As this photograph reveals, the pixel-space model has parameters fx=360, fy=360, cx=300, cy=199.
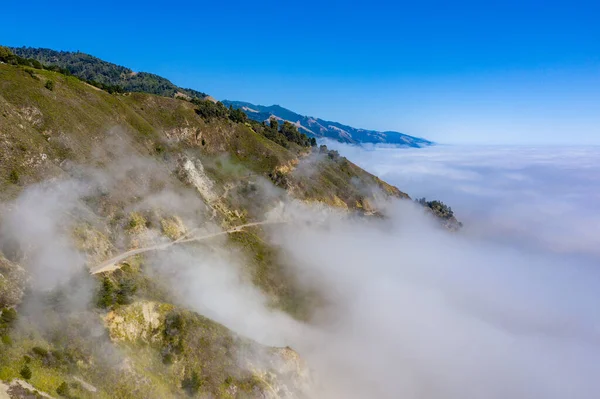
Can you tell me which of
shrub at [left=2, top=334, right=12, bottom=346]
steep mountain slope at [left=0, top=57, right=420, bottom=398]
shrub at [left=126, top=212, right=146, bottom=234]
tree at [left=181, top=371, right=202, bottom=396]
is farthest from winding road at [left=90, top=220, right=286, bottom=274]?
tree at [left=181, top=371, right=202, bottom=396]

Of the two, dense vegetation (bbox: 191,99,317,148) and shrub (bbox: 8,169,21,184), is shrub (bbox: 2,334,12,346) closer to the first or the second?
shrub (bbox: 8,169,21,184)

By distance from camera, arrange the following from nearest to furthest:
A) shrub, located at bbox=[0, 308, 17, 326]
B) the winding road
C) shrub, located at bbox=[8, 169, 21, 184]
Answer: shrub, located at bbox=[0, 308, 17, 326] < shrub, located at bbox=[8, 169, 21, 184] < the winding road

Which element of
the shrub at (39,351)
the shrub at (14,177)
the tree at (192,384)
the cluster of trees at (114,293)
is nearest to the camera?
the shrub at (39,351)

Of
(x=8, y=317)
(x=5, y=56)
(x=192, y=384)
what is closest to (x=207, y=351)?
(x=192, y=384)

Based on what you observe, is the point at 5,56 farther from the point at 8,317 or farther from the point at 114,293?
the point at 8,317

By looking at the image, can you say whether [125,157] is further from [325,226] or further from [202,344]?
[325,226]

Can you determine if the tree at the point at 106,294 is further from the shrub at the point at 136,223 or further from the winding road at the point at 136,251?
the shrub at the point at 136,223

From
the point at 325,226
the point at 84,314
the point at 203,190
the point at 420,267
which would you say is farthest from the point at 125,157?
the point at 420,267

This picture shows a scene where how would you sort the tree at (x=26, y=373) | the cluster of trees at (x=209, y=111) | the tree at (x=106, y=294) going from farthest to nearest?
the cluster of trees at (x=209, y=111) → the tree at (x=106, y=294) → the tree at (x=26, y=373)

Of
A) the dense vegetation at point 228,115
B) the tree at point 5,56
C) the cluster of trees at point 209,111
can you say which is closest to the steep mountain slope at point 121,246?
the tree at point 5,56
